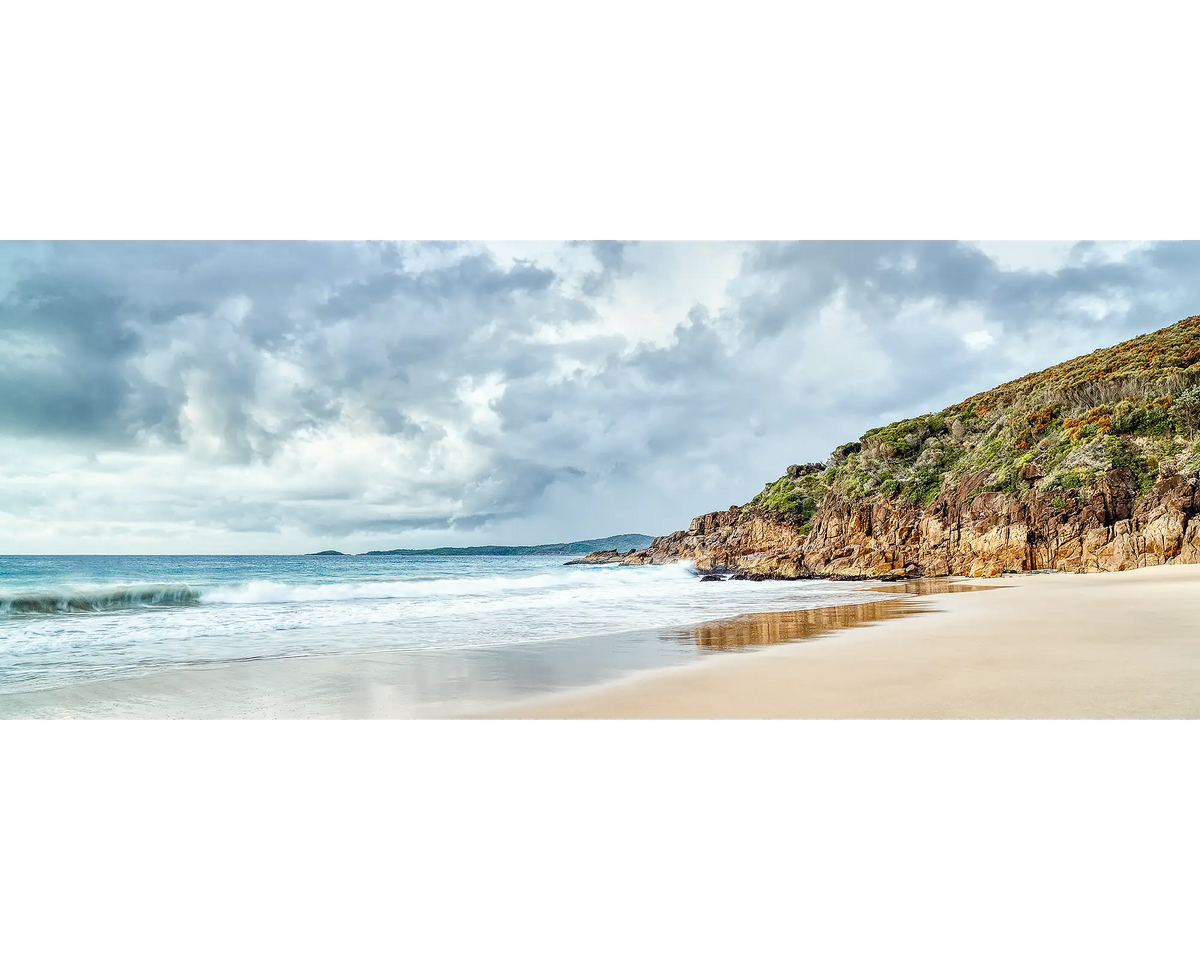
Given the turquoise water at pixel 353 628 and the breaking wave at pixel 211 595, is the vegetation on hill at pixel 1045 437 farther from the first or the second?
the breaking wave at pixel 211 595

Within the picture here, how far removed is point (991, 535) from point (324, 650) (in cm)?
1377

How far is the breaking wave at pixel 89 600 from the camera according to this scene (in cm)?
915

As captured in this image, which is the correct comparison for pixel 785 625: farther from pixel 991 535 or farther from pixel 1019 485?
pixel 1019 485

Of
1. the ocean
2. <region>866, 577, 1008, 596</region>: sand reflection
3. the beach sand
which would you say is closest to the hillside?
<region>866, 577, 1008, 596</region>: sand reflection

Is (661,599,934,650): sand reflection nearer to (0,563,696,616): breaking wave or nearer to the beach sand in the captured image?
the beach sand

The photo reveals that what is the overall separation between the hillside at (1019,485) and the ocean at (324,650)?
222 inches

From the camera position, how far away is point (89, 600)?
9.55 meters

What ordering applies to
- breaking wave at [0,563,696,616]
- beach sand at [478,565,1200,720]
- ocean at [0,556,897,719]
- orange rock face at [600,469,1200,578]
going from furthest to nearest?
orange rock face at [600,469,1200,578] < breaking wave at [0,563,696,616] < ocean at [0,556,897,719] < beach sand at [478,565,1200,720]

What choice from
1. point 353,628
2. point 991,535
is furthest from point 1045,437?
point 353,628

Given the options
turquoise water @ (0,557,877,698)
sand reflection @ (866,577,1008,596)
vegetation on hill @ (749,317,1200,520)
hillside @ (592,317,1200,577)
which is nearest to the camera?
turquoise water @ (0,557,877,698)

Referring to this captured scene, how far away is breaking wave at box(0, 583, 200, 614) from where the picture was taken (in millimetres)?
9148

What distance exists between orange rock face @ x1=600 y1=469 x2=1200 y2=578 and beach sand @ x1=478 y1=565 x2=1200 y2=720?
6.95m
